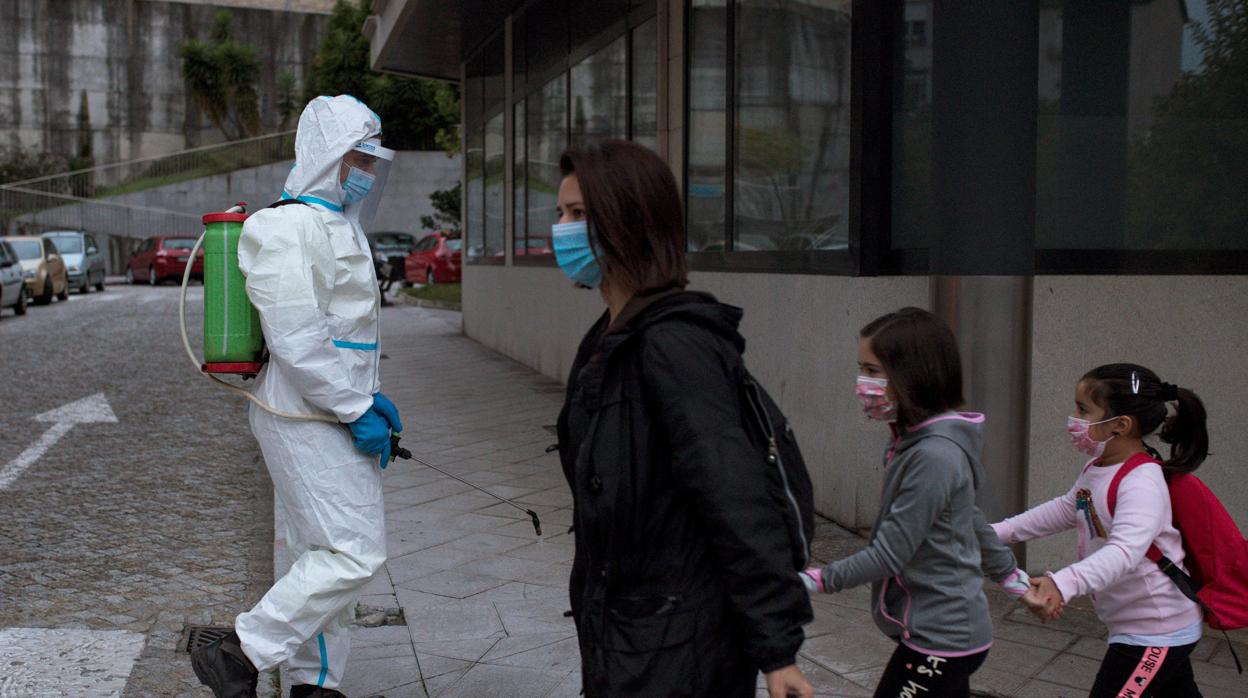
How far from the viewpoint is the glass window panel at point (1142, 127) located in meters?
5.32

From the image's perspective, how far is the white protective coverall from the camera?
352 centimetres

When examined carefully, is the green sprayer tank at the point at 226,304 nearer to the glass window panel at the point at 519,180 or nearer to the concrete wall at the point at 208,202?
the glass window panel at the point at 519,180

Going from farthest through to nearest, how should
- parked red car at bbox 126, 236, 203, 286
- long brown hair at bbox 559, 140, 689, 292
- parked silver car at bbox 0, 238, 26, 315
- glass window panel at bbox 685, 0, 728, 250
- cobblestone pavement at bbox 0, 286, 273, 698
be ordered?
parked red car at bbox 126, 236, 203, 286 < parked silver car at bbox 0, 238, 26, 315 < glass window panel at bbox 685, 0, 728, 250 < cobblestone pavement at bbox 0, 286, 273, 698 < long brown hair at bbox 559, 140, 689, 292

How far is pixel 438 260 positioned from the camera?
1128 inches

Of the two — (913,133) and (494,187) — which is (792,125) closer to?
(913,133)

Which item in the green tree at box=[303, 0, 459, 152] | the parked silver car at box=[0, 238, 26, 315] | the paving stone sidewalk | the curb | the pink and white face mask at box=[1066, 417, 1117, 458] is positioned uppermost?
the green tree at box=[303, 0, 459, 152]

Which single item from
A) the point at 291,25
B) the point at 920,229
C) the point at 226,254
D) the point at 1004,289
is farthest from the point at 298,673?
the point at 291,25

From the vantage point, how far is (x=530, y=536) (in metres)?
6.22

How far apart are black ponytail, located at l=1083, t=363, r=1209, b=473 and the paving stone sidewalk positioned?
4.42ft

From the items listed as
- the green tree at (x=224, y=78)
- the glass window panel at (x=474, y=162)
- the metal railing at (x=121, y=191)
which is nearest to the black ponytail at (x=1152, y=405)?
the glass window panel at (x=474, y=162)

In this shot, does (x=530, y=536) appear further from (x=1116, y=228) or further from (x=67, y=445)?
(x=67, y=445)

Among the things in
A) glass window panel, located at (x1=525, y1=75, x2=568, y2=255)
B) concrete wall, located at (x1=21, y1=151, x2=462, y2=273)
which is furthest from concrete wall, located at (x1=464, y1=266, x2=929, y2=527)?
concrete wall, located at (x1=21, y1=151, x2=462, y2=273)

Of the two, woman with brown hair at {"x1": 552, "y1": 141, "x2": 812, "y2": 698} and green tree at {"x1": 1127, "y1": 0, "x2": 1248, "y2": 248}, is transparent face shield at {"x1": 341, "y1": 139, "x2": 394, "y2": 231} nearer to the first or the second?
woman with brown hair at {"x1": 552, "y1": 141, "x2": 812, "y2": 698}

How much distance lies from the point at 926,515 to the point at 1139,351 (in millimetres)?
3034
